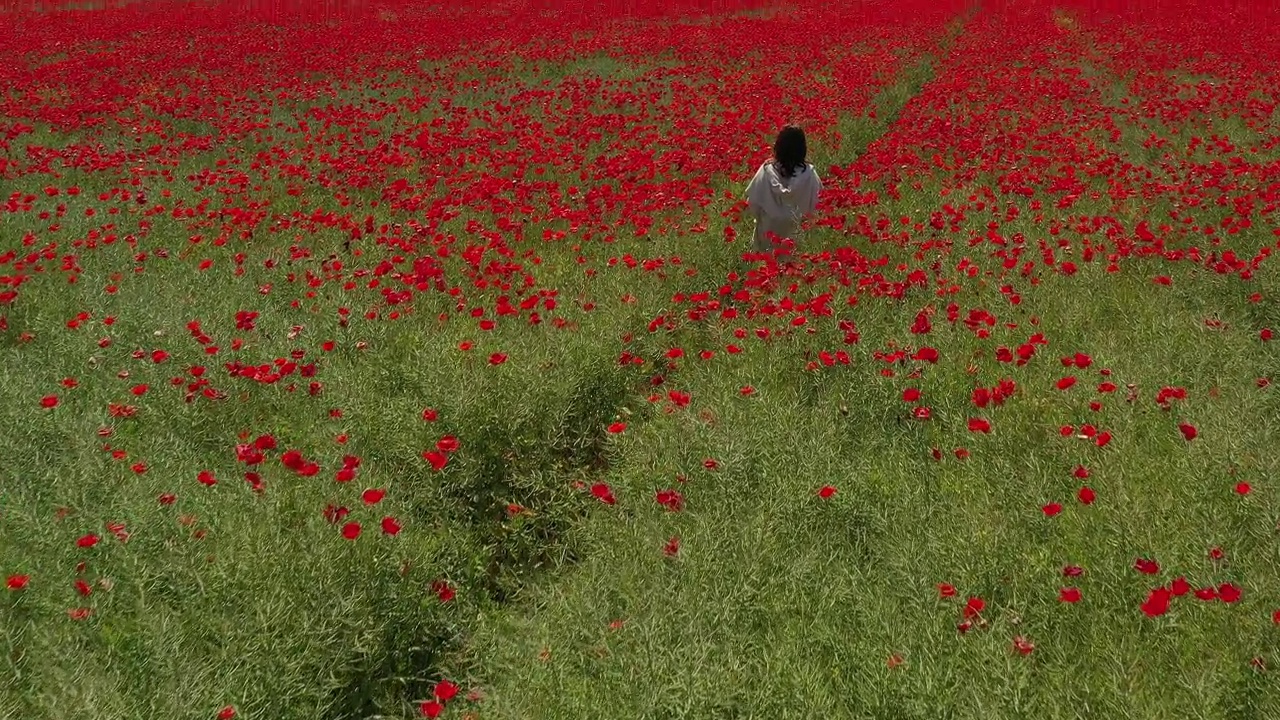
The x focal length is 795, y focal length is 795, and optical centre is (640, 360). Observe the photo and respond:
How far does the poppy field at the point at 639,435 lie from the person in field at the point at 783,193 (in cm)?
37

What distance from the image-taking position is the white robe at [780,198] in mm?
5906

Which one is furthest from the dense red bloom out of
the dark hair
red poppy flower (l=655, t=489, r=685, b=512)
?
the dark hair

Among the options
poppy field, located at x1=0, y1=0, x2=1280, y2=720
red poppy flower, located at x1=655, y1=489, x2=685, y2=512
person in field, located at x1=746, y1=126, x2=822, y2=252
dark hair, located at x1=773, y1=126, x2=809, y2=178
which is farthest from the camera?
person in field, located at x1=746, y1=126, x2=822, y2=252

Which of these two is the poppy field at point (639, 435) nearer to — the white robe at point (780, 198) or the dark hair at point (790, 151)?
the white robe at point (780, 198)

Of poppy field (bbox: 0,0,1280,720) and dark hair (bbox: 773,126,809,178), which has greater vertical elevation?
dark hair (bbox: 773,126,809,178)

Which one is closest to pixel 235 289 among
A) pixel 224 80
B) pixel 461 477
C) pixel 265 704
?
pixel 461 477

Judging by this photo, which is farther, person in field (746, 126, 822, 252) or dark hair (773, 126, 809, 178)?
person in field (746, 126, 822, 252)

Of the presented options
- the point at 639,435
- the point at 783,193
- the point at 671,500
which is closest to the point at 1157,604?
the point at 671,500

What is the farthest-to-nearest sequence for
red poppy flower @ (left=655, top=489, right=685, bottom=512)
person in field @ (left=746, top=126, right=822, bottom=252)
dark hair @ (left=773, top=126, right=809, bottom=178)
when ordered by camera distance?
person in field @ (left=746, top=126, right=822, bottom=252)
dark hair @ (left=773, top=126, right=809, bottom=178)
red poppy flower @ (left=655, top=489, right=685, bottom=512)

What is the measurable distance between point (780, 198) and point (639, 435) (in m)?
2.71

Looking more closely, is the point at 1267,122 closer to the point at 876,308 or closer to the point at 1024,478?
the point at 876,308

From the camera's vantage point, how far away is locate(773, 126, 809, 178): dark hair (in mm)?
5734

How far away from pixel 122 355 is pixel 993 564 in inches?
176

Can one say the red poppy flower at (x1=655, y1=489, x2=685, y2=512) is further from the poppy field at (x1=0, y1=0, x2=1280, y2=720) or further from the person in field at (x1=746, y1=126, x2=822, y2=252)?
the person in field at (x1=746, y1=126, x2=822, y2=252)
